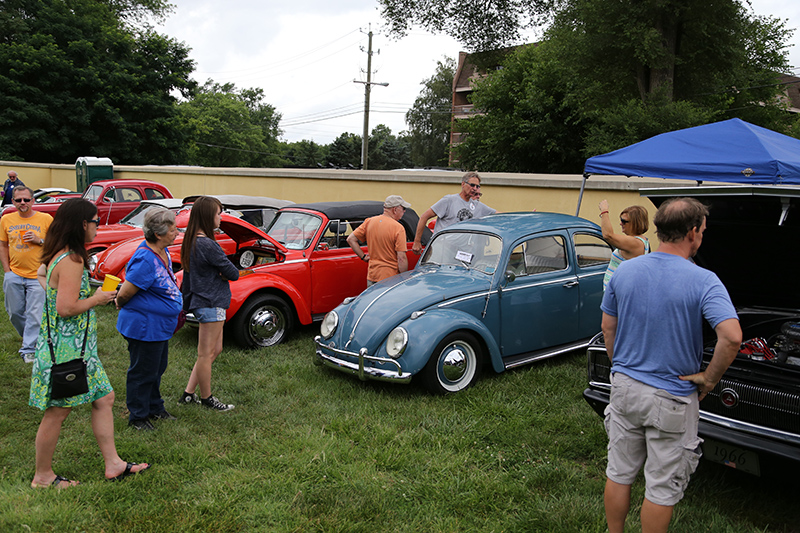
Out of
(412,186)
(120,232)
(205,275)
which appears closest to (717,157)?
(205,275)

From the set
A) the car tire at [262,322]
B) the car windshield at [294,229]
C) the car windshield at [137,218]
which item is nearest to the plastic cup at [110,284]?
the car tire at [262,322]

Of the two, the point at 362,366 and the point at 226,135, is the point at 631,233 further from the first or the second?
the point at 226,135

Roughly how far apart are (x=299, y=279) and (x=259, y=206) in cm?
397

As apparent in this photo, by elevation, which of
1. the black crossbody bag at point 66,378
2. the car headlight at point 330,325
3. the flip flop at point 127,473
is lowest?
the flip flop at point 127,473

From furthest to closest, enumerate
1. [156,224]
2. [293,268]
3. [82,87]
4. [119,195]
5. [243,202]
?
[82,87], [119,195], [243,202], [293,268], [156,224]

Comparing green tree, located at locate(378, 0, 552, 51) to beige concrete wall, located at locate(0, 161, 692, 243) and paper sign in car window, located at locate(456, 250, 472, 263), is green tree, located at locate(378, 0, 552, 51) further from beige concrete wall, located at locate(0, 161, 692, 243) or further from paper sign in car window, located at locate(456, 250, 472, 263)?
paper sign in car window, located at locate(456, 250, 472, 263)

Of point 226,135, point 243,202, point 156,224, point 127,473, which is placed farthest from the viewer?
point 226,135

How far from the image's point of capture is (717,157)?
6094mm

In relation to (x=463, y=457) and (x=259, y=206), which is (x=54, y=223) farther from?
(x=259, y=206)

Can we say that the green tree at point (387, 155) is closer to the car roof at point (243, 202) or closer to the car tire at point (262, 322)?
the car roof at point (243, 202)

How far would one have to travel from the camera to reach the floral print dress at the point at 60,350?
340 cm

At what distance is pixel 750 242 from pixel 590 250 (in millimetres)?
2211

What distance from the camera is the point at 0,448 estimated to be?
412 centimetres

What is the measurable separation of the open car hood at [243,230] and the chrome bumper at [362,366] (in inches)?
80.6
